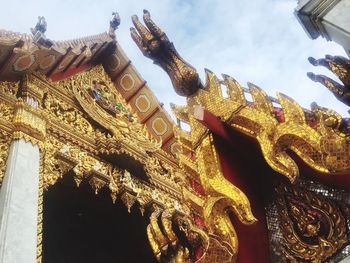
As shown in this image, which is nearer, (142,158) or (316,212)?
(316,212)

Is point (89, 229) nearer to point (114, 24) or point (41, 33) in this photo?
point (41, 33)

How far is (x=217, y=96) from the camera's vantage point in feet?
7.14

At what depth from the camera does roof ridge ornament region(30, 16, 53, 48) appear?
5.97m

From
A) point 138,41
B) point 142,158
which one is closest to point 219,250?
point 138,41

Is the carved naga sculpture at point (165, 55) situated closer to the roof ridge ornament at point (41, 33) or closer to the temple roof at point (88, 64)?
the temple roof at point (88, 64)

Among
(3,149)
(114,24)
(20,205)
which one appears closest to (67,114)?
(3,149)

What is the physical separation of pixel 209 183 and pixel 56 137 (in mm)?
4498

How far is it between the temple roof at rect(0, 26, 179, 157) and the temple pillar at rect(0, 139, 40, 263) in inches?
→ 50.8

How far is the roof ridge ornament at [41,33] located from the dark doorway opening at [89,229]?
1.92 metres

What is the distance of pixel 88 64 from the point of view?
866 cm

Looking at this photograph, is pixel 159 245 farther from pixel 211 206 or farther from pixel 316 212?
pixel 316 212

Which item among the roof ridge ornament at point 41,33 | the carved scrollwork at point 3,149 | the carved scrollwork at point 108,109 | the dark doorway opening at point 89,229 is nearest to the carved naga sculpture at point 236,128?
the carved scrollwork at point 3,149

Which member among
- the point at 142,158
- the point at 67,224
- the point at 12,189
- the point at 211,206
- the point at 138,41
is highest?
the point at 142,158

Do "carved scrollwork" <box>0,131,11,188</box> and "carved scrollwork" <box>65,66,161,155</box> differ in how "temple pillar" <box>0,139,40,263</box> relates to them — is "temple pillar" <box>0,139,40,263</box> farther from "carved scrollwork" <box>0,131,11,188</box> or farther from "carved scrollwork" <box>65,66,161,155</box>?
"carved scrollwork" <box>65,66,161,155</box>
